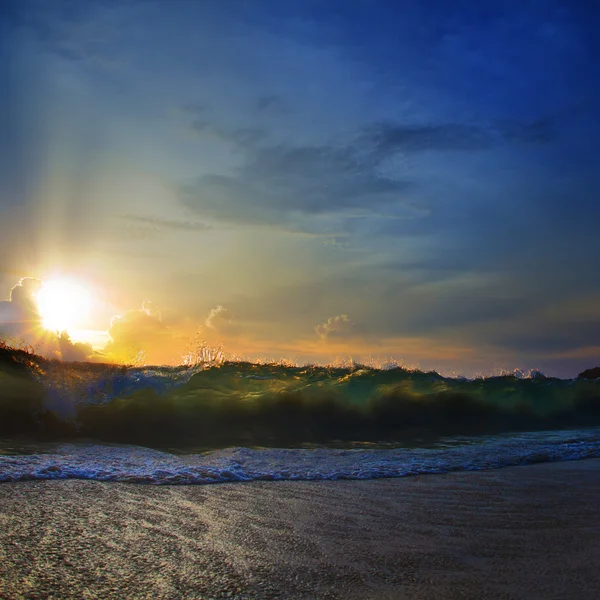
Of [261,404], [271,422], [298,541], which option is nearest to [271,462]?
[298,541]

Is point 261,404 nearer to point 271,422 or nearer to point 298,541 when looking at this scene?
point 271,422

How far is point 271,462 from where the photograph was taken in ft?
25.1

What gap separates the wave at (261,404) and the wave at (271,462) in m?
1.29

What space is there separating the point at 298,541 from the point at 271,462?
3.69 m

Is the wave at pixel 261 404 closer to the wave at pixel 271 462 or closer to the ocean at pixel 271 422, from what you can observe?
the ocean at pixel 271 422

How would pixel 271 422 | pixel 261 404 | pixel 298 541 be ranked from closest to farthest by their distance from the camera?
pixel 298 541 → pixel 271 422 → pixel 261 404

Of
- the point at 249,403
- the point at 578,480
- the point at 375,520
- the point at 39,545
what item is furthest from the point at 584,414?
the point at 39,545

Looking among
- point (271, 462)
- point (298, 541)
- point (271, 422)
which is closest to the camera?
point (298, 541)

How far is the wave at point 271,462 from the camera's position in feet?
21.0

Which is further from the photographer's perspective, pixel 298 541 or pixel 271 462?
pixel 271 462

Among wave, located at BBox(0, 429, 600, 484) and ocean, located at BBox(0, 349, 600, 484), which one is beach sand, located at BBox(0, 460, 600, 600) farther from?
ocean, located at BBox(0, 349, 600, 484)

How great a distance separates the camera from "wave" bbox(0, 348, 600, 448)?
1052 cm

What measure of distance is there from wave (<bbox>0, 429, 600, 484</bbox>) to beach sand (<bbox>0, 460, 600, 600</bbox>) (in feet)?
1.51

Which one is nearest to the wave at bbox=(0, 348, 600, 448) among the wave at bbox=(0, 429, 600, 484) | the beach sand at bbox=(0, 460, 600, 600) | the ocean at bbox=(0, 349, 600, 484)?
the ocean at bbox=(0, 349, 600, 484)
